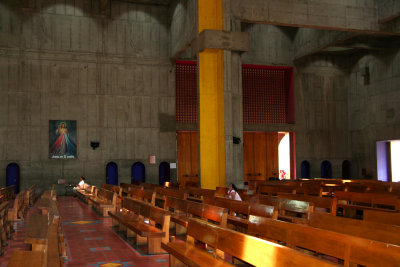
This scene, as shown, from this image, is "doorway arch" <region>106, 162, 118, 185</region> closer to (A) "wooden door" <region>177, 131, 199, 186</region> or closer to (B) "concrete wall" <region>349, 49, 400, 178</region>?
(A) "wooden door" <region>177, 131, 199, 186</region>

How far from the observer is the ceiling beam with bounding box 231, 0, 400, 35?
1909 cm

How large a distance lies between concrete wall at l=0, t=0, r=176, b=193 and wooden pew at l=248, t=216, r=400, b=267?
19.7 metres

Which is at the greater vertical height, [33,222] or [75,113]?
[75,113]

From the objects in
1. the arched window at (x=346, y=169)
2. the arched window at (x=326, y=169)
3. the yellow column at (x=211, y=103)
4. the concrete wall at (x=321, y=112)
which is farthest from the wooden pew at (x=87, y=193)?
the arched window at (x=346, y=169)

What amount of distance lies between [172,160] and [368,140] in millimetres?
11778

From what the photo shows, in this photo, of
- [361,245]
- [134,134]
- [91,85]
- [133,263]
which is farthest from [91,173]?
[361,245]

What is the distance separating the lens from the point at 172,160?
2509 cm

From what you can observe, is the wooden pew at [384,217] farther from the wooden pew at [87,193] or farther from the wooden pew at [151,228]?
the wooden pew at [87,193]

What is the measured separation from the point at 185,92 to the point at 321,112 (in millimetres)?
8838

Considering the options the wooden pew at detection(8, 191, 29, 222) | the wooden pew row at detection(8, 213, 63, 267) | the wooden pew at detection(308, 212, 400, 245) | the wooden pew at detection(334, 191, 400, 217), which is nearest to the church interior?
the wooden pew at detection(8, 191, 29, 222)

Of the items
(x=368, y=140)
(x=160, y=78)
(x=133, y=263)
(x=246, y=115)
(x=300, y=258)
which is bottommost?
(x=133, y=263)

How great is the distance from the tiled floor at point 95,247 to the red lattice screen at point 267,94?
1715 cm

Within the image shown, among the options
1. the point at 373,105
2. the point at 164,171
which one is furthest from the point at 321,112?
the point at 164,171

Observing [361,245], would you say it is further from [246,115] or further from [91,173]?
[246,115]
